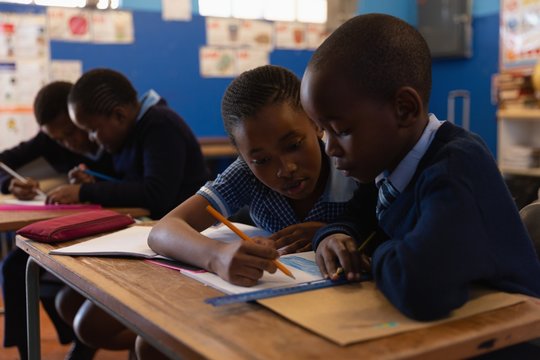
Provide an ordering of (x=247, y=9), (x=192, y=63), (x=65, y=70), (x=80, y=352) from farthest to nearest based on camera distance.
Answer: (x=247, y=9)
(x=192, y=63)
(x=65, y=70)
(x=80, y=352)

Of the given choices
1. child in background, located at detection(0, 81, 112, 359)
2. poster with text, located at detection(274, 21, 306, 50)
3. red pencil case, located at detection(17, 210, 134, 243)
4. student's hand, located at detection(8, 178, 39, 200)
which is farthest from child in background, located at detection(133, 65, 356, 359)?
poster with text, located at detection(274, 21, 306, 50)

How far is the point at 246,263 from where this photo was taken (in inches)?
33.2

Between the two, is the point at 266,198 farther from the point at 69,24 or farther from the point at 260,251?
the point at 69,24

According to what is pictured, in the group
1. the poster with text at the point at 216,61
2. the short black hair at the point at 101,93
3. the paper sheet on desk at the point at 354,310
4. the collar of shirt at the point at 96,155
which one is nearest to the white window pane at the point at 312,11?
the poster with text at the point at 216,61

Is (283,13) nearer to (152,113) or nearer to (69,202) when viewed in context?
(152,113)

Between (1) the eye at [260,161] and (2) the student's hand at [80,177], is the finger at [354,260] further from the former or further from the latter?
(2) the student's hand at [80,177]

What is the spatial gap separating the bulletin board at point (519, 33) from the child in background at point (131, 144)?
3044mm

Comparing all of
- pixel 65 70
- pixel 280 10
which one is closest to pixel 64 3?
pixel 65 70

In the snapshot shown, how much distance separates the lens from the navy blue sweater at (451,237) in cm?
69

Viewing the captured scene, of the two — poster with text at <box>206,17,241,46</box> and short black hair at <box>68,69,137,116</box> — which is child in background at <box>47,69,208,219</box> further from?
poster with text at <box>206,17,241,46</box>

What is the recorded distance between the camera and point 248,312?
0.71m

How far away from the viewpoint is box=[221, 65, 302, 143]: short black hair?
1188mm

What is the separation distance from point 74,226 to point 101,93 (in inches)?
36.8

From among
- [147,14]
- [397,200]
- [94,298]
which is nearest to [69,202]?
[94,298]
